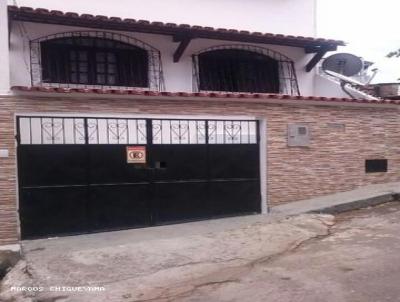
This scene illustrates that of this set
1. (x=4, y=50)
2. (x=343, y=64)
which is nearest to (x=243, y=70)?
(x=343, y=64)

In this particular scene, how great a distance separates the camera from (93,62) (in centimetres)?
1122

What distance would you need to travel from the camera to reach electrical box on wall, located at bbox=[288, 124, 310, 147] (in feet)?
33.5

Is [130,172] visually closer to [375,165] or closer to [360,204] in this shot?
[360,204]

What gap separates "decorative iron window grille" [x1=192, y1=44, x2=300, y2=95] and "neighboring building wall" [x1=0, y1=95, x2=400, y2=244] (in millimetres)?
2498

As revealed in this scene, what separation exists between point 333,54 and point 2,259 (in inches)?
375

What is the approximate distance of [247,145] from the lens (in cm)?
998

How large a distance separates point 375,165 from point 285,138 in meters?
2.52

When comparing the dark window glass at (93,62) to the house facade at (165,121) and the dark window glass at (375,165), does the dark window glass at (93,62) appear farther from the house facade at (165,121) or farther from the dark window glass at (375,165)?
the dark window glass at (375,165)

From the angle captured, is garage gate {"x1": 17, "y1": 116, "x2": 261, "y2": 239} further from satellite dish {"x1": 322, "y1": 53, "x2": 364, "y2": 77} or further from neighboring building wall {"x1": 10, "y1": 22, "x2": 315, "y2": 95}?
satellite dish {"x1": 322, "y1": 53, "x2": 364, "y2": 77}

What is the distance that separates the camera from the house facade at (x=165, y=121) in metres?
8.33

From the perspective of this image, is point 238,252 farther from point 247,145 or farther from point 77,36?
point 77,36

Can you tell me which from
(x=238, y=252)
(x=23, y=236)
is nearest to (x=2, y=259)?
(x=23, y=236)

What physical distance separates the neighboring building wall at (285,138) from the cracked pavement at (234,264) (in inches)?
49.3

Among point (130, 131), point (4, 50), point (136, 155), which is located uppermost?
point (4, 50)
